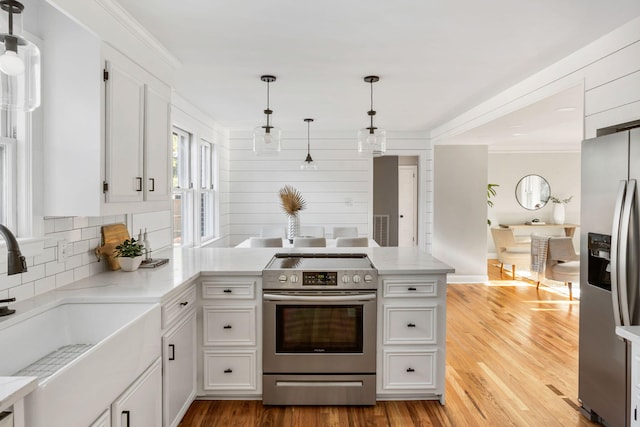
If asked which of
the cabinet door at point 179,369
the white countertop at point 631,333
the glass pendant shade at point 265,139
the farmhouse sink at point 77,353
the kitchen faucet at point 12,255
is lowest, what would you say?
the cabinet door at point 179,369

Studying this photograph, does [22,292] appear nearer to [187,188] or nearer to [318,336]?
[318,336]

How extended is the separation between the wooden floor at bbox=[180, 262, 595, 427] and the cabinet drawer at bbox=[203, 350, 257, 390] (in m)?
0.13

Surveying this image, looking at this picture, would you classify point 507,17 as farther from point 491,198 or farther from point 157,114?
point 491,198

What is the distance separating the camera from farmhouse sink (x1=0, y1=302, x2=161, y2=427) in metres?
1.29

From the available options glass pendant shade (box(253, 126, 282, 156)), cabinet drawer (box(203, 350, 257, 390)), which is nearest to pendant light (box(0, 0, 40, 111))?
cabinet drawer (box(203, 350, 257, 390))

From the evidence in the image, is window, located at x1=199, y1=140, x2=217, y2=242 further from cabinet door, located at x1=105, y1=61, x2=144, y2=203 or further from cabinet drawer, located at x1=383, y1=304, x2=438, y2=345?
cabinet drawer, located at x1=383, y1=304, x2=438, y2=345

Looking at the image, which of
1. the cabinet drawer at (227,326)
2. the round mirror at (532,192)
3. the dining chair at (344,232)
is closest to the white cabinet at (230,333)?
the cabinet drawer at (227,326)

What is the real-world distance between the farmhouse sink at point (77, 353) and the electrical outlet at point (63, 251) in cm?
38

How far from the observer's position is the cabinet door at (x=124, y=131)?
2.22 meters

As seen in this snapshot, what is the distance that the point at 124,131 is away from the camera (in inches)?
93.4

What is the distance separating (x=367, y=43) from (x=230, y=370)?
2407mm

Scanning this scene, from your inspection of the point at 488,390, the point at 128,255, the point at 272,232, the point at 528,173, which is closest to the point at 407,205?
the point at 528,173

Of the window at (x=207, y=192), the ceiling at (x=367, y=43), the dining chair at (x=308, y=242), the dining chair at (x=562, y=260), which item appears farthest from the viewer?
the window at (x=207, y=192)

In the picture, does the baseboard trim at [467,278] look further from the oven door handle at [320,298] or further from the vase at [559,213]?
the oven door handle at [320,298]
